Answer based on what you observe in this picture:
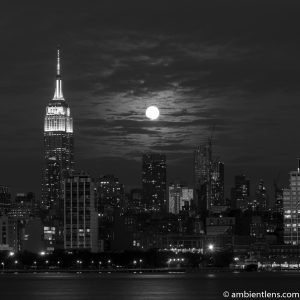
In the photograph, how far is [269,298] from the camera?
135 metres

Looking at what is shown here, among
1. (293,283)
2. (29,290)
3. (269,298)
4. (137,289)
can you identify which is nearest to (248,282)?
(293,283)

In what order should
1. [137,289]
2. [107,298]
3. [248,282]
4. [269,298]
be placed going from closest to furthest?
[269,298] < [107,298] < [137,289] < [248,282]

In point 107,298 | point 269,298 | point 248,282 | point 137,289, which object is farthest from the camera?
point 248,282

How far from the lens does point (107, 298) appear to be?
146 meters

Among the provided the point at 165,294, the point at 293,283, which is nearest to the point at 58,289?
the point at 165,294

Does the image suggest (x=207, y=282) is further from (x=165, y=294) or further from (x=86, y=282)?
(x=165, y=294)

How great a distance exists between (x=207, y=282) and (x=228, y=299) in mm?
46222

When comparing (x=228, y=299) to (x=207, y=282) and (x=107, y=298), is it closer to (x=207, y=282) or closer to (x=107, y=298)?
(x=107, y=298)

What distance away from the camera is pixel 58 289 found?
168750 mm

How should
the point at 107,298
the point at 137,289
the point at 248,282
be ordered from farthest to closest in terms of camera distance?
1. the point at 248,282
2. the point at 137,289
3. the point at 107,298

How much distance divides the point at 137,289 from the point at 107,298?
68.6ft

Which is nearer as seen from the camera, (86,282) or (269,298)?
(269,298)

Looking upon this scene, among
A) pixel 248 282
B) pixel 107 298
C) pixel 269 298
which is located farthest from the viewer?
pixel 248 282

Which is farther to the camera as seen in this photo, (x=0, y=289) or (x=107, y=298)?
(x=0, y=289)
